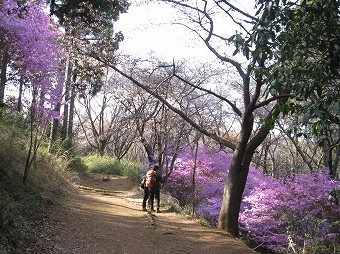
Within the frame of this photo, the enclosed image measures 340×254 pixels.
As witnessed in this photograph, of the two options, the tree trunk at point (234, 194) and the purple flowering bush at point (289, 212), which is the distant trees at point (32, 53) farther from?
the purple flowering bush at point (289, 212)

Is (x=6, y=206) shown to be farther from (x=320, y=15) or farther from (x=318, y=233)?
(x=318, y=233)

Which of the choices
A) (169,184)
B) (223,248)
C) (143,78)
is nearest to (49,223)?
(223,248)

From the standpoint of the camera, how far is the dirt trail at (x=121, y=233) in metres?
6.19

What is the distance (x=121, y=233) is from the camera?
7.50 metres

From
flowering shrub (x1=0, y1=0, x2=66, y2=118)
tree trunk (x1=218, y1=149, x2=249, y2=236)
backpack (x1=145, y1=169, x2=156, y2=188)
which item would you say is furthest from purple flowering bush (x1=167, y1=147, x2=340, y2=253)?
flowering shrub (x1=0, y1=0, x2=66, y2=118)

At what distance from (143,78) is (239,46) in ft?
36.9

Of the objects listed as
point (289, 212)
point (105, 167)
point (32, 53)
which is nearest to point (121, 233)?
point (32, 53)

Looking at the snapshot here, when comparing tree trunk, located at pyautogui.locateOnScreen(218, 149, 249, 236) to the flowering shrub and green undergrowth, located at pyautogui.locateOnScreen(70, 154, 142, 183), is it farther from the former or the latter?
green undergrowth, located at pyautogui.locateOnScreen(70, 154, 142, 183)

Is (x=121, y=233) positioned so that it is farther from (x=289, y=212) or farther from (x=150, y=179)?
(x=289, y=212)

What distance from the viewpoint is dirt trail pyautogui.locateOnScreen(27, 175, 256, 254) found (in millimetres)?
6191

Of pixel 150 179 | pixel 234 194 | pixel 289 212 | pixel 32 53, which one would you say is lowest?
pixel 289 212

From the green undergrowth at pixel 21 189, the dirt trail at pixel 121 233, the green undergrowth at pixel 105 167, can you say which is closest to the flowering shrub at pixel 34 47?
the green undergrowth at pixel 21 189

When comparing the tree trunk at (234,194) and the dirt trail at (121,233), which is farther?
the tree trunk at (234,194)

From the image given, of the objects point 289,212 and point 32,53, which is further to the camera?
point 289,212
